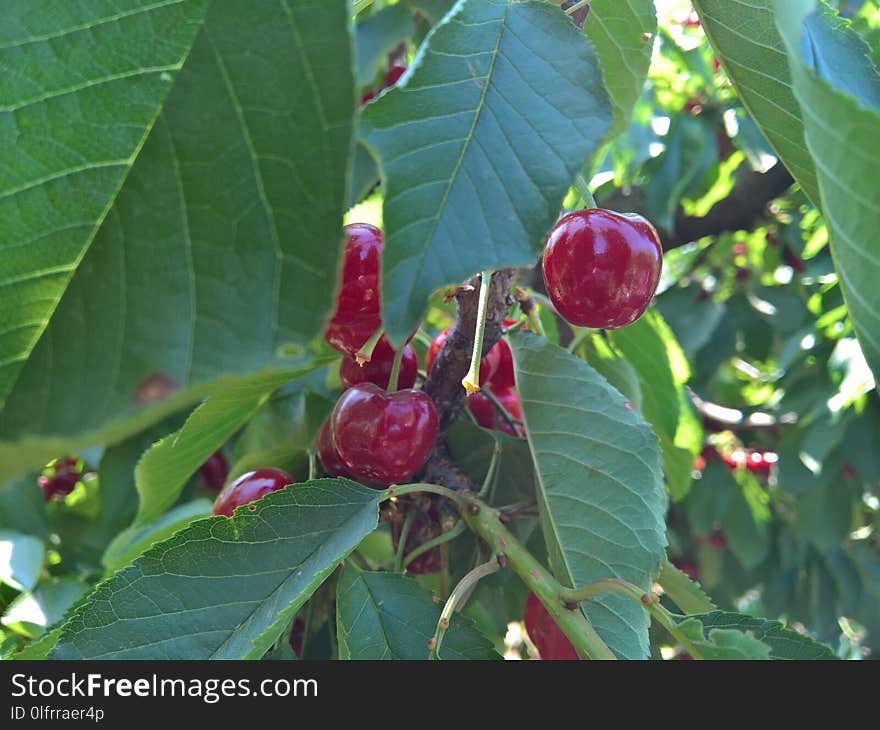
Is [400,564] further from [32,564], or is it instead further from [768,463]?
[768,463]

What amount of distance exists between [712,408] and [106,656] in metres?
2.17

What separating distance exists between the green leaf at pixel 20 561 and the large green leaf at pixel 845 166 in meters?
1.05

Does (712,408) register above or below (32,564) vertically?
below

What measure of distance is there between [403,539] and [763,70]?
0.48 meters

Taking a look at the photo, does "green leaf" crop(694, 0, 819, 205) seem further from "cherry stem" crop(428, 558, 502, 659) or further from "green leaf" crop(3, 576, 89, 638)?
"green leaf" crop(3, 576, 89, 638)

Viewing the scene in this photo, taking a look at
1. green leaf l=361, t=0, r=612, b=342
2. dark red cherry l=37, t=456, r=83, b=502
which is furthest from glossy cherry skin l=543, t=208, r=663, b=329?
dark red cherry l=37, t=456, r=83, b=502

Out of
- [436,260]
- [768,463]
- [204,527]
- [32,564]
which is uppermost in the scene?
[436,260]

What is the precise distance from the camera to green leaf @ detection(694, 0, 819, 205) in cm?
55

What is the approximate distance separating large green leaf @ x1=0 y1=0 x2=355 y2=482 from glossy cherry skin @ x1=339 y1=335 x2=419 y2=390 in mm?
408

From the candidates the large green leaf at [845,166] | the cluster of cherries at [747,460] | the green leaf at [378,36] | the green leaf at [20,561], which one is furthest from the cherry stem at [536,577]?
the cluster of cherries at [747,460]

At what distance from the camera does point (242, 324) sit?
32cm

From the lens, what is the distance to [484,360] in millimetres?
761

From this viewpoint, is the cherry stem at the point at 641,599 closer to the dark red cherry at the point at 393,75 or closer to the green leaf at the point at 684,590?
the green leaf at the point at 684,590
